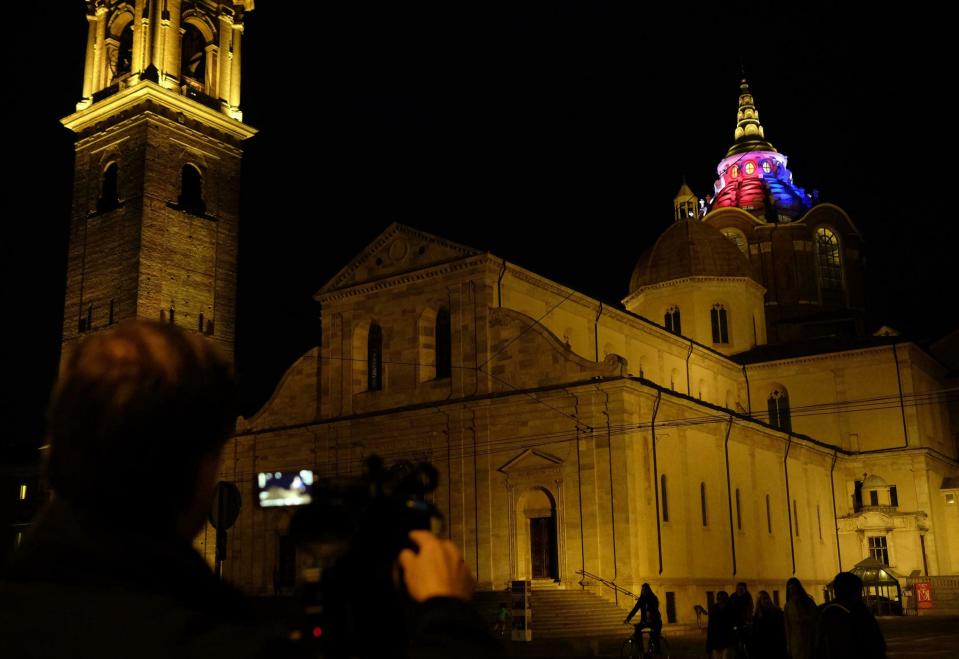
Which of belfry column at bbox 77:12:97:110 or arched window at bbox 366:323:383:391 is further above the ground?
belfry column at bbox 77:12:97:110

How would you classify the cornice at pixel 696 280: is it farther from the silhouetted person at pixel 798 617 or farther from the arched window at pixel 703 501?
the silhouetted person at pixel 798 617

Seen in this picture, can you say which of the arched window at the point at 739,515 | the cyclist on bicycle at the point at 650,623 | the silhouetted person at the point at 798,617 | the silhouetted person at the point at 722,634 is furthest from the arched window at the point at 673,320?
the silhouetted person at the point at 798,617

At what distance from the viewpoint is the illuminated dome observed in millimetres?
66688

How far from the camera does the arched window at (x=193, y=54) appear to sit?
47.9 metres

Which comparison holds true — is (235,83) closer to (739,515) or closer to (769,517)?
(739,515)

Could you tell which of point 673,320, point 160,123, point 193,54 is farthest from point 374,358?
point 673,320

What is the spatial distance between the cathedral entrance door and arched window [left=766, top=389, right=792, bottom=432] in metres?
19.6

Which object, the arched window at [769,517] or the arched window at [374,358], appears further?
the arched window at [769,517]

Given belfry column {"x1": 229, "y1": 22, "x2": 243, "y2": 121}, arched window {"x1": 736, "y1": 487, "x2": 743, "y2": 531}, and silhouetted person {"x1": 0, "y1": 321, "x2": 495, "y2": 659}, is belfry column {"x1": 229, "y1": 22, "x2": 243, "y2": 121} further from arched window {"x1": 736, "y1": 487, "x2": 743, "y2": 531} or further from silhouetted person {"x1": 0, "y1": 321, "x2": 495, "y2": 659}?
silhouetted person {"x1": 0, "y1": 321, "x2": 495, "y2": 659}

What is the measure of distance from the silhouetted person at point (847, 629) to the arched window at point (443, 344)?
29937 millimetres

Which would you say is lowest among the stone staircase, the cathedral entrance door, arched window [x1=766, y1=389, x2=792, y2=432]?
the stone staircase

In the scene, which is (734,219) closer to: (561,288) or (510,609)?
(561,288)

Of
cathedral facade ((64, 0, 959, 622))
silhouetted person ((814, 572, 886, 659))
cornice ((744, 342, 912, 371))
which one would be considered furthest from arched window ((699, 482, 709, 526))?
silhouetted person ((814, 572, 886, 659))

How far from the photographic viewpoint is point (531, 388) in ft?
118
